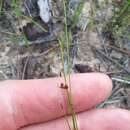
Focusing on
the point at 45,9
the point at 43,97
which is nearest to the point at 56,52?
the point at 45,9

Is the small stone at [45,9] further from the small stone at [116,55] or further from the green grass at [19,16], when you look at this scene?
the small stone at [116,55]

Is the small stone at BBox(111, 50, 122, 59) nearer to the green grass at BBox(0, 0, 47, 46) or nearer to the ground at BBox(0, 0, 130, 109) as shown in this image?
the ground at BBox(0, 0, 130, 109)

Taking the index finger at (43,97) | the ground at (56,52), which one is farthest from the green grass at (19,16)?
the index finger at (43,97)

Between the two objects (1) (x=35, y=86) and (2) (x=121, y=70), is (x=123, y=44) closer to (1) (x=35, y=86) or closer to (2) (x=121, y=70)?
(2) (x=121, y=70)

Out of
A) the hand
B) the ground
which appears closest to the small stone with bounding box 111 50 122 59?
the ground

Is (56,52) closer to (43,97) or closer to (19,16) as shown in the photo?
(19,16)

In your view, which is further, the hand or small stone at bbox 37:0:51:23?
small stone at bbox 37:0:51:23
